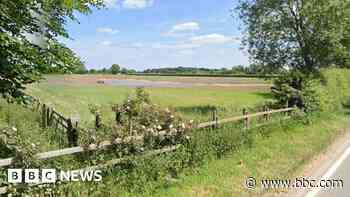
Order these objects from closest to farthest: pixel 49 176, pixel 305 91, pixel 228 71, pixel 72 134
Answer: pixel 49 176 → pixel 72 134 → pixel 305 91 → pixel 228 71

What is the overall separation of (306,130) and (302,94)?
548 cm

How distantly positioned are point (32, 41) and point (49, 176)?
4.55 metres

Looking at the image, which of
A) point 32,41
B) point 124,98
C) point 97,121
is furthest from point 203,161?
point 32,41

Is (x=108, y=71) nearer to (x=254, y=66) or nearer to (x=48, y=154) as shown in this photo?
(x=254, y=66)

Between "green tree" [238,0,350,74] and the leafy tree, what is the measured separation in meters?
24.0

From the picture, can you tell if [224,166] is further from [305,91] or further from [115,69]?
[115,69]

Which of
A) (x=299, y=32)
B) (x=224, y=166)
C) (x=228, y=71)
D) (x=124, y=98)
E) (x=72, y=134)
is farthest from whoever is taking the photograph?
(x=228, y=71)

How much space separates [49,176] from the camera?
25.3 feet

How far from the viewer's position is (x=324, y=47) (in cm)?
3378

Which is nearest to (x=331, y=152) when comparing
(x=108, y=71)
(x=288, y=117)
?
(x=288, y=117)

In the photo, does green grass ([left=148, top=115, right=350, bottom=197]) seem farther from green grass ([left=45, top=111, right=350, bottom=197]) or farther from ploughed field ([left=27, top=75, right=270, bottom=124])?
ploughed field ([left=27, top=75, right=270, bottom=124])

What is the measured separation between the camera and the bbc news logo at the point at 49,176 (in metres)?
7.21

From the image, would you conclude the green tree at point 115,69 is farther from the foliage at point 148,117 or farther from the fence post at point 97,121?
the foliage at point 148,117

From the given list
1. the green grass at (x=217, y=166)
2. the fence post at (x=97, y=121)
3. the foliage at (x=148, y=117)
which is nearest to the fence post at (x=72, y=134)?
the fence post at (x=97, y=121)
